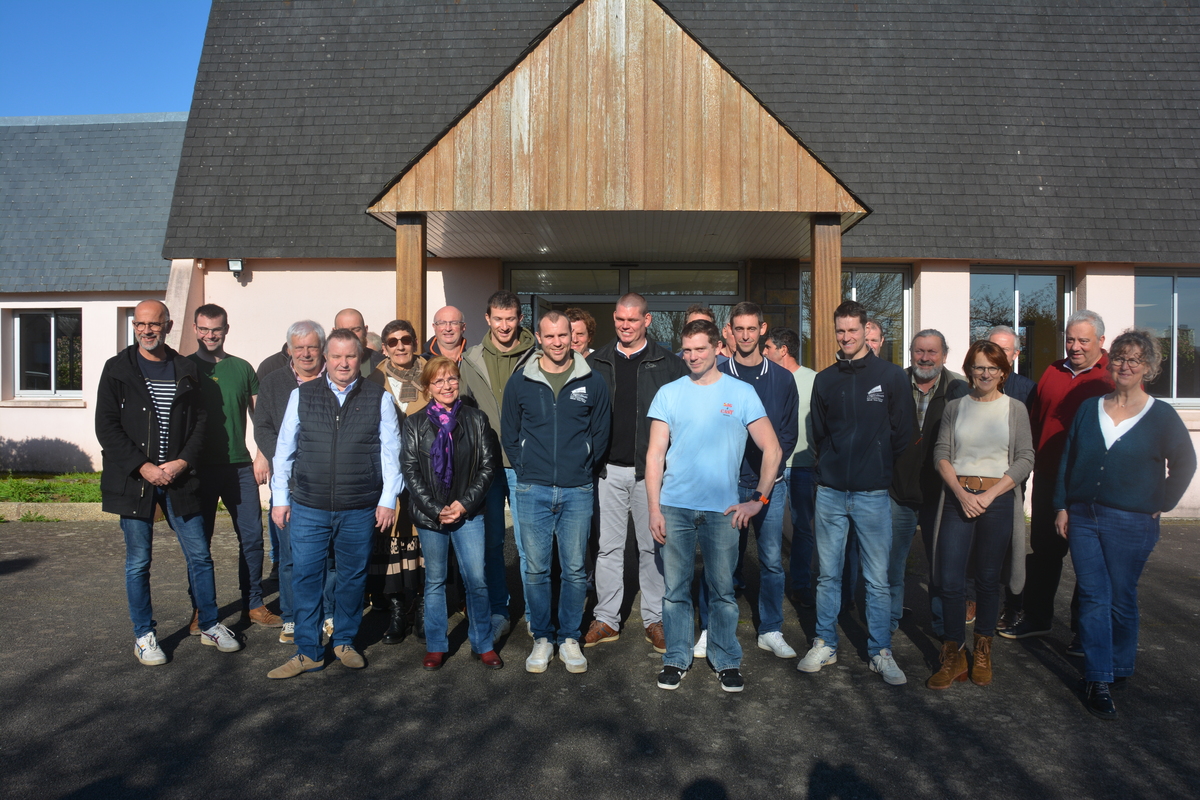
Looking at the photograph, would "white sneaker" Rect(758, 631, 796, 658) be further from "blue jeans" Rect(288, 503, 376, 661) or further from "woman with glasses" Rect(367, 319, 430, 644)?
"blue jeans" Rect(288, 503, 376, 661)

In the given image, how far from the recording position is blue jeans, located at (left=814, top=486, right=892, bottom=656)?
4430 mm

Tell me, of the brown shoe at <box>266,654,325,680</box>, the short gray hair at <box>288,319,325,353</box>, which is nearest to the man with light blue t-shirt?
the brown shoe at <box>266,654,325,680</box>

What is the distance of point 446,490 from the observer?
14.6 ft

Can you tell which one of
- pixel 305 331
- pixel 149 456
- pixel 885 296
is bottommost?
pixel 149 456

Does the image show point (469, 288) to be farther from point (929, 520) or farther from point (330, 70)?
point (929, 520)

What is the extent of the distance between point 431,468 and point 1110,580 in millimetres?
3776

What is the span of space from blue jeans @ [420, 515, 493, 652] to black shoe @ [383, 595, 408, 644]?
55cm

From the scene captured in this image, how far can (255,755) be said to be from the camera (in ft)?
11.5

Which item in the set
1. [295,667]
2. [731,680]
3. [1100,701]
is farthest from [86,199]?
[1100,701]

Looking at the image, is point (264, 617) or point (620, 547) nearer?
point (620, 547)

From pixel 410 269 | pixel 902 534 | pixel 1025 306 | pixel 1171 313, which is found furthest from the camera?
pixel 1025 306

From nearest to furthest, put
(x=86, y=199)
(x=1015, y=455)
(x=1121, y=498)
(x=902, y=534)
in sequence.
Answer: (x=1121, y=498) < (x=1015, y=455) < (x=902, y=534) < (x=86, y=199)

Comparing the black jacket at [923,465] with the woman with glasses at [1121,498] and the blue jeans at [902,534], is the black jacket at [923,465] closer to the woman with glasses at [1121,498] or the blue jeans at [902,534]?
the blue jeans at [902,534]

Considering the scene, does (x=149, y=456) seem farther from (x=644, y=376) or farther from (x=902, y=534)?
(x=902, y=534)
